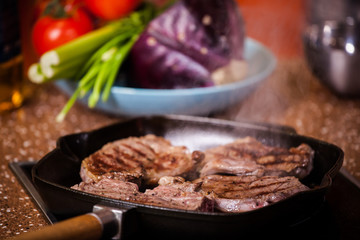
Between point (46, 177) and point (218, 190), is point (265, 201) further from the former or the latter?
point (46, 177)

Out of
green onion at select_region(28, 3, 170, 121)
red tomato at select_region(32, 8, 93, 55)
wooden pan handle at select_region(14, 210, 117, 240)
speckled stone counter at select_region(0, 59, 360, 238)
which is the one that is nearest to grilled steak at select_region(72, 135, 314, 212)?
wooden pan handle at select_region(14, 210, 117, 240)

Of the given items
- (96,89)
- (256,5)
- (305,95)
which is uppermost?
(256,5)

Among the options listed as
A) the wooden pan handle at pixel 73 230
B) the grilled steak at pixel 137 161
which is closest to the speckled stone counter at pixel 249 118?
the grilled steak at pixel 137 161

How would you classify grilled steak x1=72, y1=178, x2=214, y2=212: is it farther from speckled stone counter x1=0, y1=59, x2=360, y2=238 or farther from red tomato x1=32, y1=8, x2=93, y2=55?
red tomato x1=32, y1=8, x2=93, y2=55

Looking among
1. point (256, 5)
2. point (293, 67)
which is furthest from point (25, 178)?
point (256, 5)

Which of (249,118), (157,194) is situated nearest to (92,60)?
(249,118)

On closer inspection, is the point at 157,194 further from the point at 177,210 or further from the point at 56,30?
the point at 56,30
